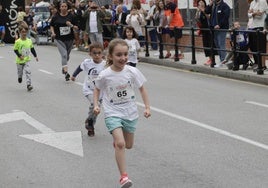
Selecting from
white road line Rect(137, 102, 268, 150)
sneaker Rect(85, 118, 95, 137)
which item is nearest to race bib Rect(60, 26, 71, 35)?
white road line Rect(137, 102, 268, 150)

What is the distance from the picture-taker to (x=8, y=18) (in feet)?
116

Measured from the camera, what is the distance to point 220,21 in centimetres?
1789

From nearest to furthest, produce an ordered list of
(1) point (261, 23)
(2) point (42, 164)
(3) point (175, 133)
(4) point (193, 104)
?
(2) point (42, 164) < (3) point (175, 133) < (4) point (193, 104) < (1) point (261, 23)

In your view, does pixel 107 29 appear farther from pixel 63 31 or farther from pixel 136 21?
pixel 63 31

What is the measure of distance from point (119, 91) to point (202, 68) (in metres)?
11.5

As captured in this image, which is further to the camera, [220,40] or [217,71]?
[220,40]

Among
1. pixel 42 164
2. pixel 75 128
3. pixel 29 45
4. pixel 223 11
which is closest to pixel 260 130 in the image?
pixel 75 128

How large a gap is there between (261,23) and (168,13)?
16.5 ft

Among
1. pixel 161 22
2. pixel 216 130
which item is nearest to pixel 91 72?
pixel 216 130

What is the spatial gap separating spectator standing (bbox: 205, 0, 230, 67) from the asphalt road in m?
2.55

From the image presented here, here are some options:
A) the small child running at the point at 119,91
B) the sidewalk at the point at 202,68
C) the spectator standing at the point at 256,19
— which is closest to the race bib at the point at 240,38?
the spectator standing at the point at 256,19

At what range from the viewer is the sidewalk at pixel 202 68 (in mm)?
15602

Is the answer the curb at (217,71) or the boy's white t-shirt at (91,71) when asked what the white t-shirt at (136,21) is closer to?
the curb at (217,71)

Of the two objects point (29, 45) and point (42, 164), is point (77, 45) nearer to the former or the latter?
point (29, 45)
